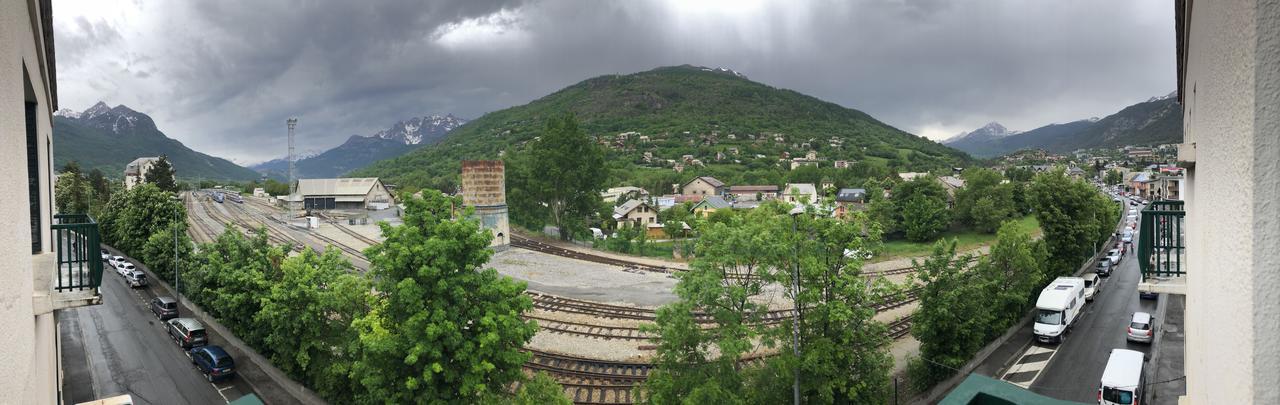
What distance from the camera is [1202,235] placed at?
9.92 ft

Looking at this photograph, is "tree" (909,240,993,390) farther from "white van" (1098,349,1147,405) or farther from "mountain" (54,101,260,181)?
"mountain" (54,101,260,181)

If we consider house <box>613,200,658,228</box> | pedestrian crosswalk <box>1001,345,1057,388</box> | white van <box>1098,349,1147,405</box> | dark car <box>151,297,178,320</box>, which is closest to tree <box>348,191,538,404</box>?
white van <box>1098,349,1147,405</box>

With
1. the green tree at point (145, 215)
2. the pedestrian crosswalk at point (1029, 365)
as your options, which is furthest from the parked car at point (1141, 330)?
the green tree at point (145, 215)

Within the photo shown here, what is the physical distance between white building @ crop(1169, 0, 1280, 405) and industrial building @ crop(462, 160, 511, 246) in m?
34.3

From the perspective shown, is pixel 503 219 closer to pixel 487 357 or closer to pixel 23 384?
pixel 487 357

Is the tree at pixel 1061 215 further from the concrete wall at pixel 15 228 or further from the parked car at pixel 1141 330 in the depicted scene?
the concrete wall at pixel 15 228

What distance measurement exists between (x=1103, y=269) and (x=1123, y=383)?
21144 millimetres

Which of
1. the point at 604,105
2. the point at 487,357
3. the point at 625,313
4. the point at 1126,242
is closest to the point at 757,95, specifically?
the point at 604,105

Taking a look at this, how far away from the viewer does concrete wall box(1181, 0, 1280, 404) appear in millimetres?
1752

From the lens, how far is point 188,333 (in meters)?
19.9

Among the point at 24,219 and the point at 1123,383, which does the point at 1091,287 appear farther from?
the point at 24,219

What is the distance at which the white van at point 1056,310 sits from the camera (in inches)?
758

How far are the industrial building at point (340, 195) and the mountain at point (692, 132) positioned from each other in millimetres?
19200

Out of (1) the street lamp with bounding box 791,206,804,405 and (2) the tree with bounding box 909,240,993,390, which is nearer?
(1) the street lamp with bounding box 791,206,804,405
